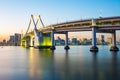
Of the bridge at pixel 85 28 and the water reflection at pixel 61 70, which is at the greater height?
the bridge at pixel 85 28

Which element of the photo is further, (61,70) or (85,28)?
(85,28)

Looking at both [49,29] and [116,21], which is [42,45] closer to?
[49,29]

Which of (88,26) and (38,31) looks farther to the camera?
(38,31)

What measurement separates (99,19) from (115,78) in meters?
51.9

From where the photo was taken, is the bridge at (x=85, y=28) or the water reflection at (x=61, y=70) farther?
the bridge at (x=85, y=28)

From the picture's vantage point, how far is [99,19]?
73562 millimetres

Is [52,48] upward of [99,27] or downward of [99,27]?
downward

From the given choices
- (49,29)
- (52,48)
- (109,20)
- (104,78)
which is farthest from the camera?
(52,48)

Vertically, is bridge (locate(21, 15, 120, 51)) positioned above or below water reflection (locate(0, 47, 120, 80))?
above

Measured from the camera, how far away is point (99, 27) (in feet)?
239

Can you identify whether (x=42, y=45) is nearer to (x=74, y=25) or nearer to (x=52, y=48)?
(x=52, y=48)

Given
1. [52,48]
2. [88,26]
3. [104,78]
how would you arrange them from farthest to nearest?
1. [52,48]
2. [88,26]
3. [104,78]

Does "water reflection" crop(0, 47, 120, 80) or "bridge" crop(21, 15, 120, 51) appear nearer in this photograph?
"water reflection" crop(0, 47, 120, 80)

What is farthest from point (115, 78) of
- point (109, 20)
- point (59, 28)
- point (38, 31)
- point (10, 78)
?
point (38, 31)
